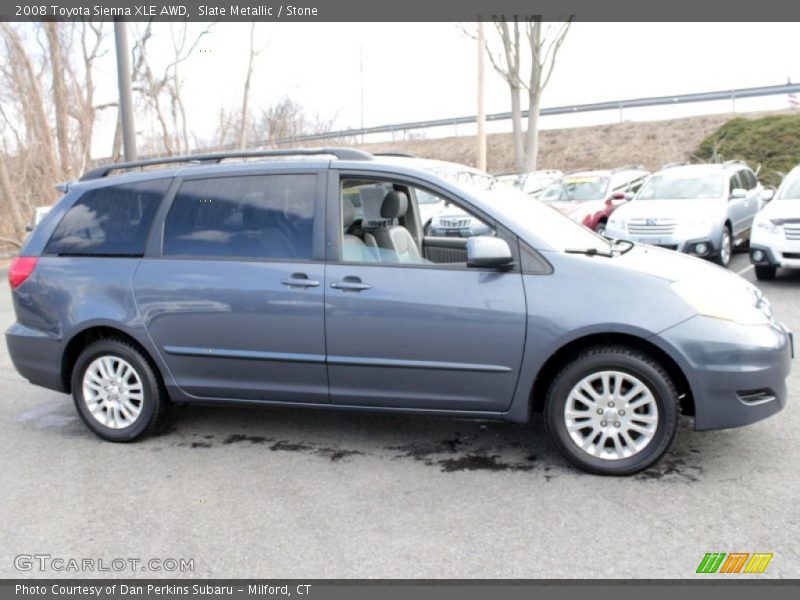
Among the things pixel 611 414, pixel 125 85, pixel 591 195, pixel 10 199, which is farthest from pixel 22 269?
pixel 10 199

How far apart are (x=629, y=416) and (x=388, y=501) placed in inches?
54.1

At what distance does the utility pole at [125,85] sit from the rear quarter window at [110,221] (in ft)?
18.0

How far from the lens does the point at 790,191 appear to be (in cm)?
1003

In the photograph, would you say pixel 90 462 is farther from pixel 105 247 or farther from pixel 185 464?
pixel 105 247

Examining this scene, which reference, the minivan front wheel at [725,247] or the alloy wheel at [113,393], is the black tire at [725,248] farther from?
the alloy wheel at [113,393]

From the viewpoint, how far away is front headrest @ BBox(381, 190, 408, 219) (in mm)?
4793

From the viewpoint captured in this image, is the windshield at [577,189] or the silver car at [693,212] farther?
the windshield at [577,189]

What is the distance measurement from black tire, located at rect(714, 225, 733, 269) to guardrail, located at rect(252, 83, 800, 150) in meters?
18.0

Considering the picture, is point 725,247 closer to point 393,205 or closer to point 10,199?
point 393,205

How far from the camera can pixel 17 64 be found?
1739 centimetres

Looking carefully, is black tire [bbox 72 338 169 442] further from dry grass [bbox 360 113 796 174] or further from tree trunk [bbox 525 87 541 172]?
dry grass [bbox 360 113 796 174]

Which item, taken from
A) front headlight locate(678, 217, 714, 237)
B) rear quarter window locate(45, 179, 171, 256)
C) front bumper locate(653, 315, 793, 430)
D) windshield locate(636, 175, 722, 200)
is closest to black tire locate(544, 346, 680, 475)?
front bumper locate(653, 315, 793, 430)

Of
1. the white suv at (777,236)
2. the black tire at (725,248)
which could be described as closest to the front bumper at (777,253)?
the white suv at (777,236)

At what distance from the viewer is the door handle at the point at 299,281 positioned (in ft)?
13.9
